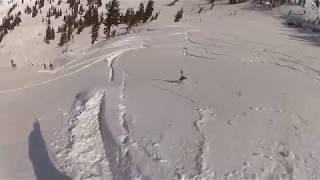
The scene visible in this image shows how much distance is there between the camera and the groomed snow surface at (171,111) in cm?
452

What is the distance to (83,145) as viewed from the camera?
4938 millimetres

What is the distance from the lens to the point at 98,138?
5.03 m

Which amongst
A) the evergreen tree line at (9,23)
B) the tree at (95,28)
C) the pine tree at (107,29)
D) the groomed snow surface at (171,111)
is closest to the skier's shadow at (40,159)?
the groomed snow surface at (171,111)

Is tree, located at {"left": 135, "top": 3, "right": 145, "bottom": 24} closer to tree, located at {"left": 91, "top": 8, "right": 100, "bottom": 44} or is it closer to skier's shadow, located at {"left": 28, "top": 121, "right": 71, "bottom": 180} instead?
tree, located at {"left": 91, "top": 8, "right": 100, "bottom": 44}

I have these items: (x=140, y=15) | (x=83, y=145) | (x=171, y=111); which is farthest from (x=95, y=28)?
(x=83, y=145)

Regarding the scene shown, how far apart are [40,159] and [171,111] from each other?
58.1 inches

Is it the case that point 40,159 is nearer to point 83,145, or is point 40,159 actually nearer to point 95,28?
point 83,145

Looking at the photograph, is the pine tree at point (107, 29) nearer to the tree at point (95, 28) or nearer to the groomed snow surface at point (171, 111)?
the tree at point (95, 28)

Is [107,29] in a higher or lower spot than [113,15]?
lower

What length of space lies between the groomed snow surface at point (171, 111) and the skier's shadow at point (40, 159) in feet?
0.03

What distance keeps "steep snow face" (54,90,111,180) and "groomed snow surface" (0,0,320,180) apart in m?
0.01

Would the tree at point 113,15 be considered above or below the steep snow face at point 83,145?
above

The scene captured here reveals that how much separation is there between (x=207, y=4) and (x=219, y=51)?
195 inches

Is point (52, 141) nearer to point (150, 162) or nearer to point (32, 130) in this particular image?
point (32, 130)
